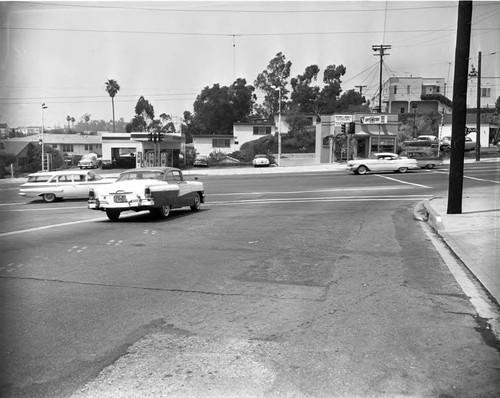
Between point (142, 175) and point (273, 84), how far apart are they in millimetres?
86821

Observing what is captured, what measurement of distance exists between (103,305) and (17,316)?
0.87 metres

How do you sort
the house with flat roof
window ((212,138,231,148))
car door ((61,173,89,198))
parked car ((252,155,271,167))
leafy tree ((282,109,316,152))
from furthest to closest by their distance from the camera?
the house with flat roof → window ((212,138,231,148)) → leafy tree ((282,109,316,152)) → parked car ((252,155,271,167)) → car door ((61,173,89,198))

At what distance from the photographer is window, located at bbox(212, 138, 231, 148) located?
254 ft

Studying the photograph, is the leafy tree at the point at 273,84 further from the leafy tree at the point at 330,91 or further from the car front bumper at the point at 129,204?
the car front bumper at the point at 129,204

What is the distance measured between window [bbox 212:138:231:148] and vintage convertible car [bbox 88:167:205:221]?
207ft

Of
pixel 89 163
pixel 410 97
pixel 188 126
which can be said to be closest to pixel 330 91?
pixel 410 97

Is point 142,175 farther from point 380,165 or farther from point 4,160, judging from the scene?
point 380,165

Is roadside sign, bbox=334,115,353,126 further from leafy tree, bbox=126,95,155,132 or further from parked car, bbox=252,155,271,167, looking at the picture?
leafy tree, bbox=126,95,155,132

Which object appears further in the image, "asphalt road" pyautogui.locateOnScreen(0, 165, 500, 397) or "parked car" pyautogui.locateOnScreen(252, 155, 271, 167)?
"parked car" pyautogui.locateOnScreen(252, 155, 271, 167)

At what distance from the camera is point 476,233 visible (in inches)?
399

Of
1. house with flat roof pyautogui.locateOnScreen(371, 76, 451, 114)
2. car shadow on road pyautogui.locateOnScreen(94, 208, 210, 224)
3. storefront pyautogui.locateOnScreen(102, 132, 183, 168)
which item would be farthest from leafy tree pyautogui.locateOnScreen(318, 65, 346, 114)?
car shadow on road pyautogui.locateOnScreen(94, 208, 210, 224)

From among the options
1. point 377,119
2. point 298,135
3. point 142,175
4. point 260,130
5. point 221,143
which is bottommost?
point 142,175

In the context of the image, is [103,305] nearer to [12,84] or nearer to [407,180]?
[12,84]

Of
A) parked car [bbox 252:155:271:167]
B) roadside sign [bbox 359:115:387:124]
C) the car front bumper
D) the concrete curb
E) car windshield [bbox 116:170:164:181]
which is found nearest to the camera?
the concrete curb
